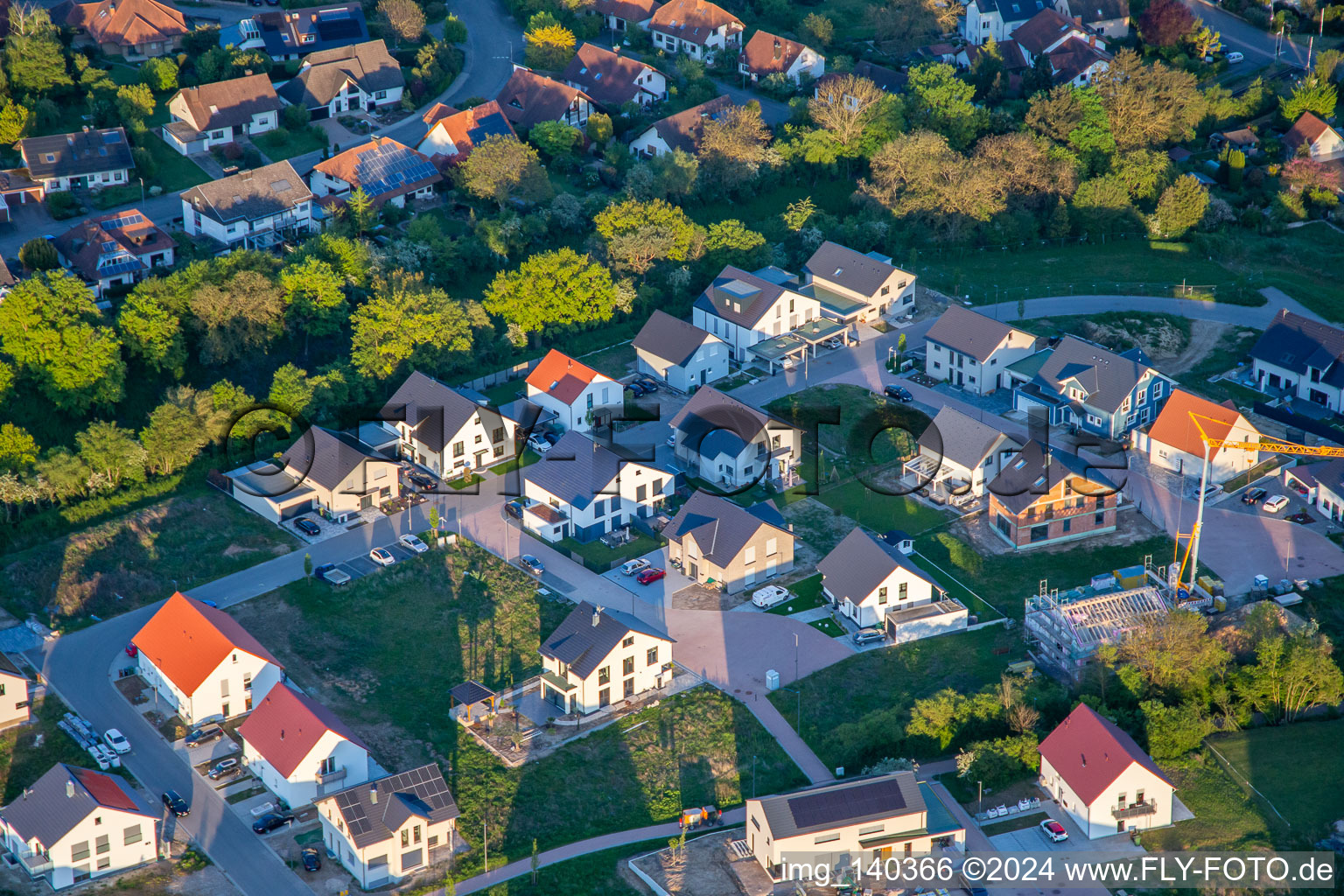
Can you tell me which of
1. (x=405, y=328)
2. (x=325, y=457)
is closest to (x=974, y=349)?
(x=405, y=328)

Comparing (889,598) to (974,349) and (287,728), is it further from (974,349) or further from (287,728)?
(287,728)

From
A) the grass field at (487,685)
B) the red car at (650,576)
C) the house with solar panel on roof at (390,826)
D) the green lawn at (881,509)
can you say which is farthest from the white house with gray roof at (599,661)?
the green lawn at (881,509)

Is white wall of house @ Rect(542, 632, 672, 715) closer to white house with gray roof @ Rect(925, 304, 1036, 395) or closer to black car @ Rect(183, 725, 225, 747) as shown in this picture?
→ black car @ Rect(183, 725, 225, 747)

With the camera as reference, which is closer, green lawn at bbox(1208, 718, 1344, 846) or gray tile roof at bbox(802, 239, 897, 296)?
green lawn at bbox(1208, 718, 1344, 846)

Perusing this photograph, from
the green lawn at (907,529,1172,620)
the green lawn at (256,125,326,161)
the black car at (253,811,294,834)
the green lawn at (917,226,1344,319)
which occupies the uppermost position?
the green lawn at (256,125,326,161)

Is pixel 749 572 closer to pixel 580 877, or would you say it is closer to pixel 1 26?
pixel 580 877

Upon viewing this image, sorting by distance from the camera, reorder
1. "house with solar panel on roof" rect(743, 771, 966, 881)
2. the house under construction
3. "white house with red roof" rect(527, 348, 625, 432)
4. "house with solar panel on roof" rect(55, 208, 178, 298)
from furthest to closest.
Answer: "house with solar panel on roof" rect(55, 208, 178, 298) < "white house with red roof" rect(527, 348, 625, 432) < the house under construction < "house with solar panel on roof" rect(743, 771, 966, 881)

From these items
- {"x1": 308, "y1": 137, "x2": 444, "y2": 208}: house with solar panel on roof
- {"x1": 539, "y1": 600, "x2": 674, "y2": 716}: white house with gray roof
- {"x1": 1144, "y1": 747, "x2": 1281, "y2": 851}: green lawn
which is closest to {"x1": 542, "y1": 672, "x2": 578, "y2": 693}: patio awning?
{"x1": 539, "y1": 600, "x2": 674, "y2": 716}: white house with gray roof

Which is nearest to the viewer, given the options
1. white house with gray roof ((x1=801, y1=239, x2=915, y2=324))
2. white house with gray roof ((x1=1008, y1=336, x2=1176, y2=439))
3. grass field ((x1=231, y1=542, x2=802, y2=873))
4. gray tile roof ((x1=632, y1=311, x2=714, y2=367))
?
grass field ((x1=231, y1=542, x2=802, y2=873))
